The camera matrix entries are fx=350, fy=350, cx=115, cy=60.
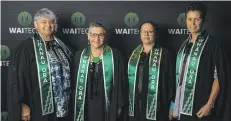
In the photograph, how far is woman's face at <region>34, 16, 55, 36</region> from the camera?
7.97 feet

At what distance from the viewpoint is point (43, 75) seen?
244cm

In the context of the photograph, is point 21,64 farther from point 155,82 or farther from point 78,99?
point 155,82

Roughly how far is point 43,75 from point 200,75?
1.08 m

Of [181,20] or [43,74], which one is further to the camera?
[181,20]

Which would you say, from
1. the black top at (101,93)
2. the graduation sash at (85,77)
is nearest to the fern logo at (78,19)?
the graduation sash at (85,77)

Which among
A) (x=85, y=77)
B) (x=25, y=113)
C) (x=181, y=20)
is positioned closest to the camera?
(x=25, y=113)

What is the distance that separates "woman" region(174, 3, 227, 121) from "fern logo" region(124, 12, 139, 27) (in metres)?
0.64

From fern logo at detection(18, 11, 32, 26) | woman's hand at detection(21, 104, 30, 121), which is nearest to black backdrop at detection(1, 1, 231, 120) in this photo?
fern logo at detection(18, 11, 32, 26)

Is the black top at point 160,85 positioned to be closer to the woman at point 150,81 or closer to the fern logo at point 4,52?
the woman at point 150,81

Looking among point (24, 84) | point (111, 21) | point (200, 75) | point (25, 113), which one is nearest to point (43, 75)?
point (24, 84)

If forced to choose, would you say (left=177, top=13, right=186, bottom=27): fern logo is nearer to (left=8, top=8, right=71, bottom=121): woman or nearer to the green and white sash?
(left=8, top=8, right=71, bottom=121): woman

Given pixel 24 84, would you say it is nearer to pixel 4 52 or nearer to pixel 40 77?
pixel 40 77

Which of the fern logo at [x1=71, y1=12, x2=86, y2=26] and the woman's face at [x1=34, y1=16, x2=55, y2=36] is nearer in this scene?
the woman's face at [x1=34, y1=16, x2=55, y2=36]

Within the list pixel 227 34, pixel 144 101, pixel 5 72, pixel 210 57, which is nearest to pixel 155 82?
pixel 144 101
